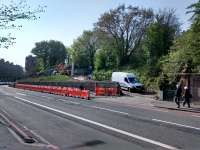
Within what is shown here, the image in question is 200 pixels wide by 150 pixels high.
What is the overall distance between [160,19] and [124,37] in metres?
11.1

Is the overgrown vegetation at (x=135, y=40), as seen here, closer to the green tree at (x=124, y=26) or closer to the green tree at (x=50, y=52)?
the green tree at (x=124, y=26)

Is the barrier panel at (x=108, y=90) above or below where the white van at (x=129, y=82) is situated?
below

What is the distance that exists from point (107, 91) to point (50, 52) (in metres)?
133

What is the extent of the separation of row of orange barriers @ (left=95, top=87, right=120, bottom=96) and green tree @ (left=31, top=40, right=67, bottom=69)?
5088 inches

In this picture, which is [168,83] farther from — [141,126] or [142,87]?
[141,126]

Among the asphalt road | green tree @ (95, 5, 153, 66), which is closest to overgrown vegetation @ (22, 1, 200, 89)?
green tree @ (95, 5, 153, 66)

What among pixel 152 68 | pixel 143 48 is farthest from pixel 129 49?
pixel 152 68

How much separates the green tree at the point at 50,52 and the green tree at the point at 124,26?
292 feet

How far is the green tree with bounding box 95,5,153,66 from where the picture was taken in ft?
311

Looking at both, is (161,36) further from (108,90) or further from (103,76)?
(108,90)

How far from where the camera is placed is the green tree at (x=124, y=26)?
9488cm

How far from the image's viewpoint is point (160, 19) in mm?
87438

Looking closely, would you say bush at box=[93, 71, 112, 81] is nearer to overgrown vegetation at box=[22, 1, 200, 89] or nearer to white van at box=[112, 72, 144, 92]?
overgrown vegetation at box=[22, 1, 200, 89]

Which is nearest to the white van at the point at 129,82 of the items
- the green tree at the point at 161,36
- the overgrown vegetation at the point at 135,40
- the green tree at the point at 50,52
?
the overgrown vegetation at the point at 135,40
